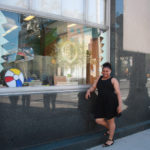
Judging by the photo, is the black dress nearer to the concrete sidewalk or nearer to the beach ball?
the concrete sidewalk

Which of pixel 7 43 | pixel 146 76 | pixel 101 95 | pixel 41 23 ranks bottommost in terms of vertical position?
pixel 101 95

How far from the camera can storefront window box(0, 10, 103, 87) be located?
12.6 feet

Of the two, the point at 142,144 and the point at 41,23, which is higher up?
the point at 41,23

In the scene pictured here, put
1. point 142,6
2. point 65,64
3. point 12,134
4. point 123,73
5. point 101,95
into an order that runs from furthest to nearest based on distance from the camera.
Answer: point 142,6, point 123,73, point 65,64, point 101,95, point 12,134

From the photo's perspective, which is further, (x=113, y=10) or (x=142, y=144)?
(x=113, y=10)

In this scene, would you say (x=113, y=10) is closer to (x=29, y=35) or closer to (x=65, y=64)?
(x=65, y=64)

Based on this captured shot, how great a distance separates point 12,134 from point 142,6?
16.1 ft

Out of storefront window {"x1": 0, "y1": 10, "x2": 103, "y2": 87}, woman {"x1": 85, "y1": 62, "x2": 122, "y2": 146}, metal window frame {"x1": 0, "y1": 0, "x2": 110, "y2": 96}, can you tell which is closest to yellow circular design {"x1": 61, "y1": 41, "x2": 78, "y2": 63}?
storefront window {"x1": 0, "y1": 10, "x2": 103, "y2": 87}

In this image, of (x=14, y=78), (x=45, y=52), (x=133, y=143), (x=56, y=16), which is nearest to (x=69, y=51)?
(x=45, y=52)

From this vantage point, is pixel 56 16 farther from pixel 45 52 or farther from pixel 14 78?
pixel 14 78

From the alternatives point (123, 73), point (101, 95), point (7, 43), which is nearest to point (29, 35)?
point (7, 43)

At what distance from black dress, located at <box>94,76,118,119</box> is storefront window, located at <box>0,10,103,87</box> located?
2.72ft

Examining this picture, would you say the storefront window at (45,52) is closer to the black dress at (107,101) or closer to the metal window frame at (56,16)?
the metal window frame at (56,16)

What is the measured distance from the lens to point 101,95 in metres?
4.11
